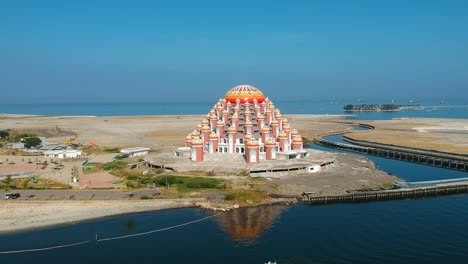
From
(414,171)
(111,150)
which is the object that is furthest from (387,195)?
(111,150)

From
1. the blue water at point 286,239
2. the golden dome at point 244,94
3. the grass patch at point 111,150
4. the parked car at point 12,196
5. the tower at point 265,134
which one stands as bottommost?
the blue water at point 286,239

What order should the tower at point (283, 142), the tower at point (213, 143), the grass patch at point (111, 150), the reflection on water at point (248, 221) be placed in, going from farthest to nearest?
the grass patch at point (111, 150) → the tower at point (213, 143) → the tower at point (283, 142) → the reflection on water at point (248, 221)

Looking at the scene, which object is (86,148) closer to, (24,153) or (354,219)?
(24,153)

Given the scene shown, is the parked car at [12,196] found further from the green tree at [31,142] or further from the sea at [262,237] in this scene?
the green tree at [31,142]

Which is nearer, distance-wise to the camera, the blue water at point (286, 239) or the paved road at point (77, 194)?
the blue water at point (286, 239)

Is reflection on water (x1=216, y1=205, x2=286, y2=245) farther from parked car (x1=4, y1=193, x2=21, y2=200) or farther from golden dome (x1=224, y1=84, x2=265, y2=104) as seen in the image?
golden dome (x1=224, y1=84, x2=265, y2=104)

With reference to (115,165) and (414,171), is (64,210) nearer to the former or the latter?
(115,165)

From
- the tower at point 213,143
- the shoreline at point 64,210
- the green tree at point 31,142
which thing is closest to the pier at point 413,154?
the tower at point 213,143
